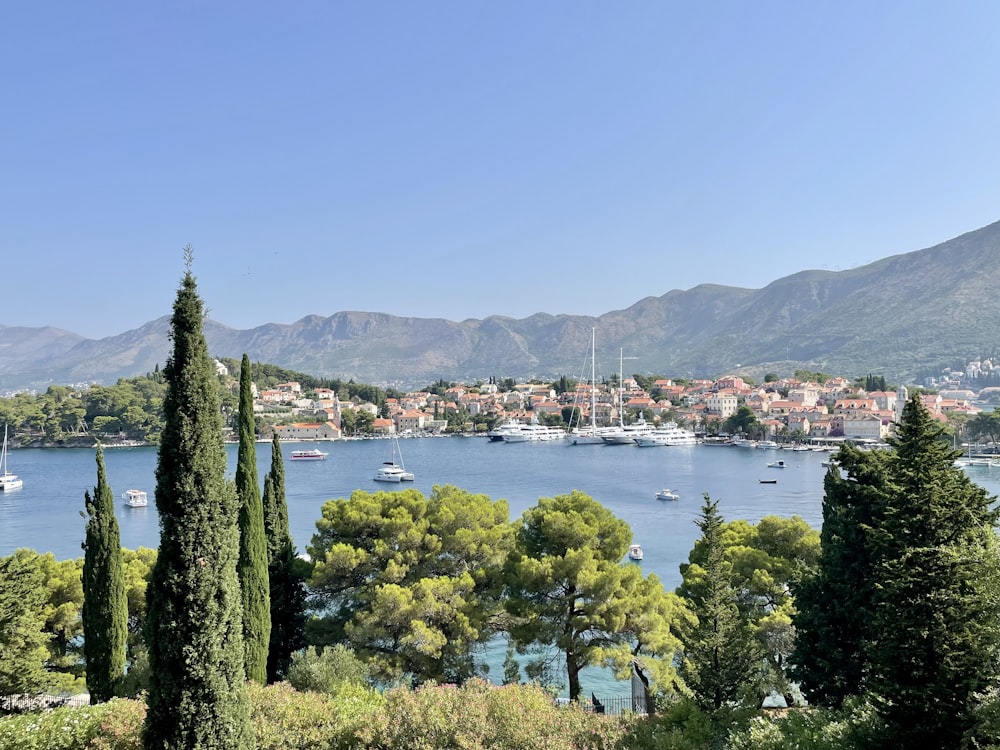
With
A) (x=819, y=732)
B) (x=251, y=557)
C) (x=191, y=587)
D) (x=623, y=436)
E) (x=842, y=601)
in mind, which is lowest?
(x=623, y=436)

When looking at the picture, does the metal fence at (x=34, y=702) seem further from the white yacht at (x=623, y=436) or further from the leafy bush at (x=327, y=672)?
the white yacht at (x=623, y=436)

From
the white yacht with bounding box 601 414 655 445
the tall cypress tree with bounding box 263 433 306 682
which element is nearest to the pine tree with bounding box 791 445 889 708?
the tall cypress tree with bounding box 263 433 306 682

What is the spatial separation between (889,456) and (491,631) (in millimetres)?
5499

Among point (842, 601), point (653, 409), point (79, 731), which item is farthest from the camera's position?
point (653, 409)

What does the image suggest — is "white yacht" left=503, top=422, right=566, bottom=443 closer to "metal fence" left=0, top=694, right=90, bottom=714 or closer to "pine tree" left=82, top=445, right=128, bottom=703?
"metal fence" left=0, top=694, right=90, bottom=714

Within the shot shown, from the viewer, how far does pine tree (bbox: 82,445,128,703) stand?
835 centimetres

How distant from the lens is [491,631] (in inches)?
390

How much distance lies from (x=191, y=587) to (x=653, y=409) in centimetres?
8758

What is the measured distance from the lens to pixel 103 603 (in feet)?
27.8

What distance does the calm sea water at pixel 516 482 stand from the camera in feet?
95.6

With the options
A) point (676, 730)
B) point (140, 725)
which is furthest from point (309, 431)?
point (676, 730)

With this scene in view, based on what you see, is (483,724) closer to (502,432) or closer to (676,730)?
(676,730)

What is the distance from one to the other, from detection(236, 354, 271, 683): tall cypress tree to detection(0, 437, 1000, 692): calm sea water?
8.33m

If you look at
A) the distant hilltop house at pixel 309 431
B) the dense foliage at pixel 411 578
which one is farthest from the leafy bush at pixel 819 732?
the distant hilltop house at pixel 309 431
